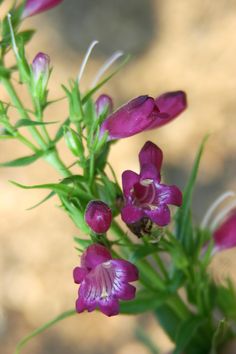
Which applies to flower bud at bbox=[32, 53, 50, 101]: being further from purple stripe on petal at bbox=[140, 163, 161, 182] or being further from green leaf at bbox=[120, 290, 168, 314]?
green leaf at bbox=[120, 290, 168, 314]

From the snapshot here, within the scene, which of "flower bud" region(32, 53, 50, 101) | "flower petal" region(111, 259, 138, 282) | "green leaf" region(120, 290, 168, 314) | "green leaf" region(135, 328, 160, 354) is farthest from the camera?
"green leaf" region(135, 328, 160, 354)

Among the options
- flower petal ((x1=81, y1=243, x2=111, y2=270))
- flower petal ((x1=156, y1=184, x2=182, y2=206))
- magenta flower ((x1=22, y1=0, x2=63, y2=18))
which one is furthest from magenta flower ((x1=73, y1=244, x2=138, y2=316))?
magenta flower ((x1=22, y1=0, x2=63, y2=18))

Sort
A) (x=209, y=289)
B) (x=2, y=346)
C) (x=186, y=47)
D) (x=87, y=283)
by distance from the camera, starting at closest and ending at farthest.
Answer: (x=87, y=283)
(x=209, y=289)
(x=2, y=346)
(x=186, y=47)

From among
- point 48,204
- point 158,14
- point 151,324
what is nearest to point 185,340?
point 151,324

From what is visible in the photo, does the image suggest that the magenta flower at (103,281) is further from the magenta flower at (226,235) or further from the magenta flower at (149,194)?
the magenta flower at (226,235)

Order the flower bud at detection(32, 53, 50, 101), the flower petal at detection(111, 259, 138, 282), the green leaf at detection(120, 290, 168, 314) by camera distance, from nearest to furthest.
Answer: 1. the flower petal at detection(111, 259, 138, 282)
2. the flower bud at detection(32, 53, 50, 101)
3. the green leaf at detection(120, 290, 168, 314)

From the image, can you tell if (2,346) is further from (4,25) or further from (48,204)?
(4,25)
